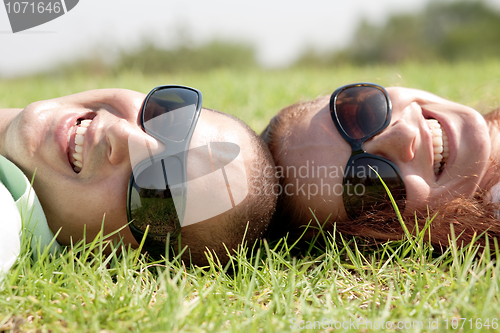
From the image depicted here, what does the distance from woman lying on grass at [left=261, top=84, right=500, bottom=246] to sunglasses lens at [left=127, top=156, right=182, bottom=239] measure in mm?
638

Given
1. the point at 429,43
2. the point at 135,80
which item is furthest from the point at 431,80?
the point at 429,43

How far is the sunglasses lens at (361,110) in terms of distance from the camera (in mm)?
2018

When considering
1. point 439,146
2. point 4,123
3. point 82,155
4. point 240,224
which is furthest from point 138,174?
point 439,146

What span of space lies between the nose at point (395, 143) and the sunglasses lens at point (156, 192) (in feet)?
3.18

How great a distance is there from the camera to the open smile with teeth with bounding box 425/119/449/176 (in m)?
2.03

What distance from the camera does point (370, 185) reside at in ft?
6.32

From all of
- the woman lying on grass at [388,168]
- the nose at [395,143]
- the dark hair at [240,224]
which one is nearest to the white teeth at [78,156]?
the dark hair at [240,224]

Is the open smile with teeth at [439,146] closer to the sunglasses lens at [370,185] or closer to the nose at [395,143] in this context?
the nose at [395,143]

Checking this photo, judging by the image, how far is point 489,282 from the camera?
1388mm

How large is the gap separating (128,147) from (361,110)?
1196 mm

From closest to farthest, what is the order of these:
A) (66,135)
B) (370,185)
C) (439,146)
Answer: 1. (66,135)
2. (370,185)
3. (439,146)

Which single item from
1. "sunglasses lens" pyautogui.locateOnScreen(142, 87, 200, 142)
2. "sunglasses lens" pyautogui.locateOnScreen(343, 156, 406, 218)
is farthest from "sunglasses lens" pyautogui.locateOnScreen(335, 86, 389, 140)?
"sunglasses lens" pyautogui.locateOnScreen(142, 87, 200, 142)

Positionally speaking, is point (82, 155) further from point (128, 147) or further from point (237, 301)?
point (237, 301)

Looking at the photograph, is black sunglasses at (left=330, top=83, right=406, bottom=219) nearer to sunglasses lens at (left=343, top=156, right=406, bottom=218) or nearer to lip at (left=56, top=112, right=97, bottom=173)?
sunglasses lens at (left=343, top=156, right=406, bottom=218)
